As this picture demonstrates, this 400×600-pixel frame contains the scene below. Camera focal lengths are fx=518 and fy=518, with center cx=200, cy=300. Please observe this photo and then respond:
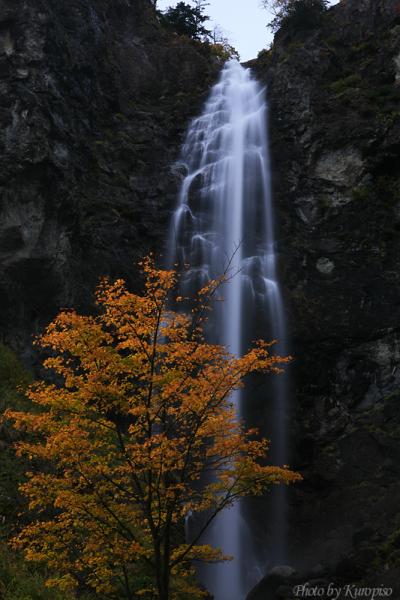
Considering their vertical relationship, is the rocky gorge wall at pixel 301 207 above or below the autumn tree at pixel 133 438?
above

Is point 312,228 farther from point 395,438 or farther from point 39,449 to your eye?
point 39,449

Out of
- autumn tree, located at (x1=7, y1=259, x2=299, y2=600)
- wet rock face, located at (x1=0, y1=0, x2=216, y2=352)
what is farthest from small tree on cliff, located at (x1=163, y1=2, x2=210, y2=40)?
autumn tree, located at (x1=7, y1=259, x2=299, y2=600)

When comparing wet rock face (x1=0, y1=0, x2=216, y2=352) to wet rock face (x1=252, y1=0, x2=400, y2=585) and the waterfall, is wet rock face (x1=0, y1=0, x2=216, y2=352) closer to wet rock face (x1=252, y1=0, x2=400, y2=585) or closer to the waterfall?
the waterfall

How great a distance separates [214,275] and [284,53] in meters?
17.6

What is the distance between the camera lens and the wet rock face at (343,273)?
1582 cm

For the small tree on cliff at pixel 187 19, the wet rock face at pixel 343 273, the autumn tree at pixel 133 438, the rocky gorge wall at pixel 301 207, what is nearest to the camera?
the autumn tree at pixel 133 438

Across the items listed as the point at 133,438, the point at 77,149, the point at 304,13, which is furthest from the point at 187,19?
the point at 133,438

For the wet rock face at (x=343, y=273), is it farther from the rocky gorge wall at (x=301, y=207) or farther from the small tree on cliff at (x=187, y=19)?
the small tree on cliff at (x=187, y=19)

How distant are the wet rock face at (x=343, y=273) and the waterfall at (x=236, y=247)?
0.66 m

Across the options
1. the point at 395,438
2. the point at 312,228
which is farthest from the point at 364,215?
the point at 395,438

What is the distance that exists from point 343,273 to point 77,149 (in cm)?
1331

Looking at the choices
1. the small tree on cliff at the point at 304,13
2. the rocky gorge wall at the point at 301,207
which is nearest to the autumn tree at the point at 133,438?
the rocky gorge wall at the point at 301,207

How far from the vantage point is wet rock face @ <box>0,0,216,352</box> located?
19469mm

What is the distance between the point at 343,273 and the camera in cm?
2156
